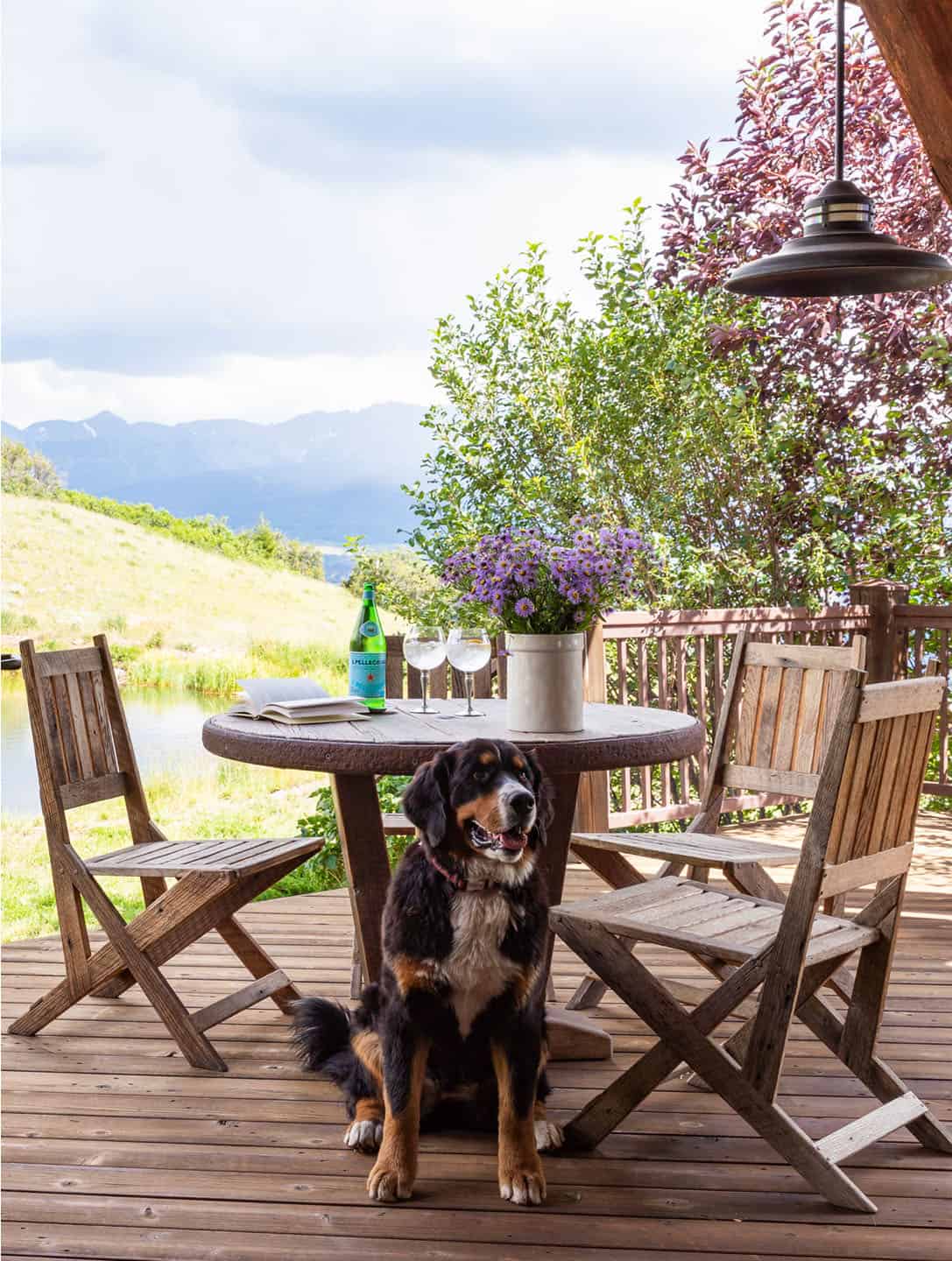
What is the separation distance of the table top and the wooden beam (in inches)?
50.7

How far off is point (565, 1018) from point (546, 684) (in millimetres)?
849

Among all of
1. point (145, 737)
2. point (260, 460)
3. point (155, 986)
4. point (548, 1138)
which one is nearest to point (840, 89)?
point (548, 1138)

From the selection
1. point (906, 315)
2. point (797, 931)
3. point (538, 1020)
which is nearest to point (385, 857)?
point (538, 1020)

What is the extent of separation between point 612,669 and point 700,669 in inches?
44.2

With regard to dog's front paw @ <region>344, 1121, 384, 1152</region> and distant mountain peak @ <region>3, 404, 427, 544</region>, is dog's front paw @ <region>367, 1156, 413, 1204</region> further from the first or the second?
distant mountain peak @ <region>3, 404, 427, 544</region>

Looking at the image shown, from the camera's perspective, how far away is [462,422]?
6539mm

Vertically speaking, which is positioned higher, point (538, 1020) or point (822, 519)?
point (822, 519)

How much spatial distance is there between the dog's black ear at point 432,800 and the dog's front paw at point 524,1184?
62cm

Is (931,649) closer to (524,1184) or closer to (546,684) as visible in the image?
(546,684)

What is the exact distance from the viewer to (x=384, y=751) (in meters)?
2.60

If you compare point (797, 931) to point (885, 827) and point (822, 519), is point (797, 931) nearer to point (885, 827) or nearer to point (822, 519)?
point (885, 827)

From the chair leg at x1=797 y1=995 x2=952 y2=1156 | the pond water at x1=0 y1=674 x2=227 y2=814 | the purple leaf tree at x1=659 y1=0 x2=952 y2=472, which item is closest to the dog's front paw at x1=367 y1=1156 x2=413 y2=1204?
the chair leg at x1=797 y1=995 x2=952 y2=1156

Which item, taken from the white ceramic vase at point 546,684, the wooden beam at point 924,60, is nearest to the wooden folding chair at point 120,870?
the white ceramic vase at point 546,684

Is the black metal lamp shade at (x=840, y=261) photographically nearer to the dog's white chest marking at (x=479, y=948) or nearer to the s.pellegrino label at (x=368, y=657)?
the s.pellegrino label at (x=368, y=657)
